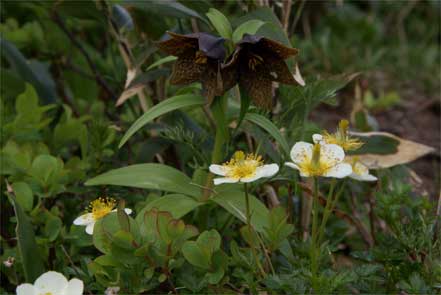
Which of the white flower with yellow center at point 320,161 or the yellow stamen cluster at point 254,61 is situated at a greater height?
the yellow stamen cluster at point 254,61

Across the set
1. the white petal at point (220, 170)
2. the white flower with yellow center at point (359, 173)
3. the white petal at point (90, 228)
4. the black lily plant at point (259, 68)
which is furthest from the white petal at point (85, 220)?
the white flower with yellow center at point (359, 173)

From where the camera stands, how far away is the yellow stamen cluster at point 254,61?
1.35 metres

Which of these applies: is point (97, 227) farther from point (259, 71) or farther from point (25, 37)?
point (25, 37)

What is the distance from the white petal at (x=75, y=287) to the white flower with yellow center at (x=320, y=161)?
37 centimetres

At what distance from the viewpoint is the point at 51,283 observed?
1247 millimetres

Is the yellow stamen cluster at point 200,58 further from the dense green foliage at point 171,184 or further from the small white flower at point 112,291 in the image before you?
the small white flower at point 112,291

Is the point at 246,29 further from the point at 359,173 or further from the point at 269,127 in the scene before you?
the point at 359,173

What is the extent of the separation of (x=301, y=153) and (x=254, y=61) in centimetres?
19

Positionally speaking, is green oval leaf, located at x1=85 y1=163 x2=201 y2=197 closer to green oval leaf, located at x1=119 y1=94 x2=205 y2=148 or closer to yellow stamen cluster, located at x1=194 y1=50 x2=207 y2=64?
green oval leaf, located at x1=119 y1=94 x2=205 y2=148

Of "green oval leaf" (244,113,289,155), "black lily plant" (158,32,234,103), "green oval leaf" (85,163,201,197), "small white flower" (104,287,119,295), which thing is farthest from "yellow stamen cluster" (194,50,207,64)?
"small white flower" (104,287,119,295)

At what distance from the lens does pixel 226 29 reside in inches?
55.4

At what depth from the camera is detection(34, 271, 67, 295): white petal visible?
4.07 ft

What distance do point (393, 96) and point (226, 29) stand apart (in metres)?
1.47

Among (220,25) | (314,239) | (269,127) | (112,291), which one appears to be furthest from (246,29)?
(112,291)
